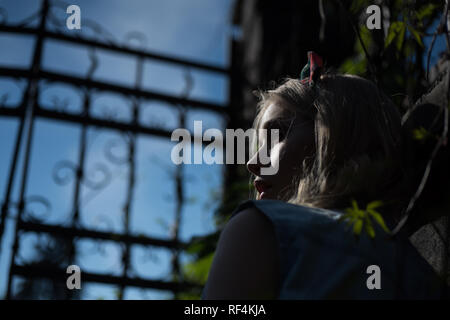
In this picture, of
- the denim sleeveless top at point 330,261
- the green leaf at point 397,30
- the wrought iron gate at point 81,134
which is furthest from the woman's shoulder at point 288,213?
the wrought iron gate at point 81,134

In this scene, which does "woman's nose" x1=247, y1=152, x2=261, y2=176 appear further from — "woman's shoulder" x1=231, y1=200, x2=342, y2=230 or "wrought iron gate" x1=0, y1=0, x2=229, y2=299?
"wrought iron gate" x1=0, y1=0, x2=229, y2=299

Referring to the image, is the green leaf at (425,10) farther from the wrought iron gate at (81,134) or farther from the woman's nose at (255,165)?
the wrought iron gate at (81,134)

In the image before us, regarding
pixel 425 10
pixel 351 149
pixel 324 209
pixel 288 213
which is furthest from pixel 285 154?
pixel 425 10

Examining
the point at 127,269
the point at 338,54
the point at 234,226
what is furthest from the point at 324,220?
the point at 338,54

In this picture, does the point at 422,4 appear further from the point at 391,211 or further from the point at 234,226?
the point at 234,226

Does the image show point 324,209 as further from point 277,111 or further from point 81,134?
point 81,134

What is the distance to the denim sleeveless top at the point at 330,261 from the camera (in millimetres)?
1184

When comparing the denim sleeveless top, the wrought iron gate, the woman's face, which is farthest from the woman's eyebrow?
the wrought iron gate

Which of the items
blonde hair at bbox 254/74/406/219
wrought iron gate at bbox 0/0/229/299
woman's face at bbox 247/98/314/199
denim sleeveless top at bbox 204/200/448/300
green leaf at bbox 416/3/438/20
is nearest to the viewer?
denim sleeveless top at bbox 204/200/448/300

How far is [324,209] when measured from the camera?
1.38m

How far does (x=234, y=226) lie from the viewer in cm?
126

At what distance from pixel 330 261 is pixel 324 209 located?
196 mm

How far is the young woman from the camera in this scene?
1.20 m

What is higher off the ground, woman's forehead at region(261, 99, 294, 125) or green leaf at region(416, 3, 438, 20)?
green leaf at region(416, 3, 438, 20)
